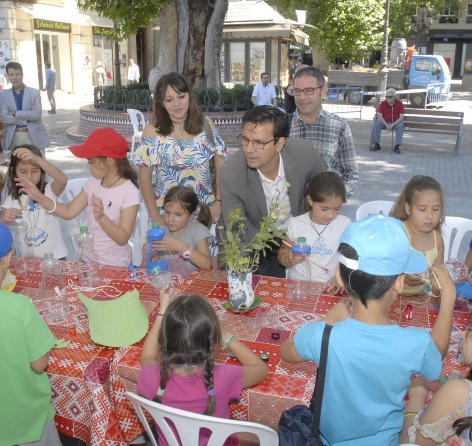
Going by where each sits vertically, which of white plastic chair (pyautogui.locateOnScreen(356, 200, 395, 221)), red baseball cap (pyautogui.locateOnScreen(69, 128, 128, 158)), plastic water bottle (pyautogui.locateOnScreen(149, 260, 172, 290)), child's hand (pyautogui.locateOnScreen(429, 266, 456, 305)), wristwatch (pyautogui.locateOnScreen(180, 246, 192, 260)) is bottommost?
plastic water bottle (pyautogui.locateOnScreen(149, 260, 172, 290))

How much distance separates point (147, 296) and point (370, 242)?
1.54 meters

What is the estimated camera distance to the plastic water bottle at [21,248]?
11.1 feet

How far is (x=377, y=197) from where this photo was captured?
8.48 meters

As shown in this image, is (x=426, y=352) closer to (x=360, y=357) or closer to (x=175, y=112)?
(x=360, y=357)

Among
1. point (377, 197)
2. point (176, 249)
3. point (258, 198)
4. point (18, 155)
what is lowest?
point (377, 197)

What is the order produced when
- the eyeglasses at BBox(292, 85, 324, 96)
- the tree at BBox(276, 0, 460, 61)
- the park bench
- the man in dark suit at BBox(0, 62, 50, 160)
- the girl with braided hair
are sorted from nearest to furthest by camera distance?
the girl with braided hair
the eyeglasses at BBox(292, 85, 324, 96)
the man in dark suit at BBox(0, 62, 50, 160)
the park bench
the tree at BBox(276, 0, 460, 61)

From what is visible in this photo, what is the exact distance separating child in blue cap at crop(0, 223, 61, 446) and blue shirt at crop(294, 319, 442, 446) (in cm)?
105

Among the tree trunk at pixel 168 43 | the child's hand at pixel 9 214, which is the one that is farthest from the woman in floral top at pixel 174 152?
the tree trunk at pixel 168 43

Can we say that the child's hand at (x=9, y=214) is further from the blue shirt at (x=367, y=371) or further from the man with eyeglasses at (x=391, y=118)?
the man with eyeglasses at (x=391, y=118)

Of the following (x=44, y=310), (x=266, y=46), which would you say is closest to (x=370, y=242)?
(x=44, y=310)

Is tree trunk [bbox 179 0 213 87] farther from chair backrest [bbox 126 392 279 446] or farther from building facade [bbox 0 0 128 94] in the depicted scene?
building facade [bbox 0 0 128 94]

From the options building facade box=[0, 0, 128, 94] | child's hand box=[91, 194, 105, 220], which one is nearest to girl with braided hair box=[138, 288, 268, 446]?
child's hand box=[91, 194, 105, 220]

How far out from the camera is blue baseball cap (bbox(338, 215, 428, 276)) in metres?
1.81

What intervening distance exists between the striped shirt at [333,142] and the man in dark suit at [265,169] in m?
0.75
